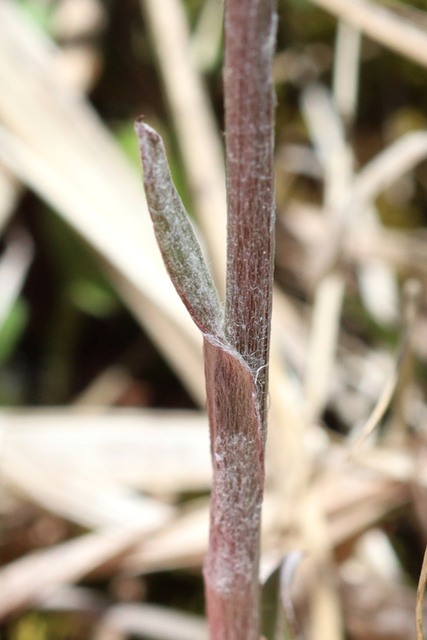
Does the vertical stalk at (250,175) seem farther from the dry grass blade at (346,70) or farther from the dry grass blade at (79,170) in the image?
the dry grass blade at (346,70)

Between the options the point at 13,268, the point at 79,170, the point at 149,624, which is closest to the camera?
the point at 149,624

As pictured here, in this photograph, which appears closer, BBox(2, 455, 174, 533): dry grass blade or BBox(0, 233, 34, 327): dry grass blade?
BBox(2, 455, 174, 533): dry grass blade

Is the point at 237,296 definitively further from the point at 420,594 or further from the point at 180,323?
the point at 180,323

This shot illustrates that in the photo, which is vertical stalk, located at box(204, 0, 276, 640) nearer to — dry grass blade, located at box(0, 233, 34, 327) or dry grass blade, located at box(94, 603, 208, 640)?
dry grass blade, located at box(94, 603, 208, 640)

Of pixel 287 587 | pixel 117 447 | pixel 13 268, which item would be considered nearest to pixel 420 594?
pixel 287 587

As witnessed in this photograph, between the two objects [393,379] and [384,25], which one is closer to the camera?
[393,379]

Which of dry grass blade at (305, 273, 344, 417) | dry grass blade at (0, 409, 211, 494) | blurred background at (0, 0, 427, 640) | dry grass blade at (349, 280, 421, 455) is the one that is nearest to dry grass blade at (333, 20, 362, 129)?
blurred background at (0, 0, 427, 640)

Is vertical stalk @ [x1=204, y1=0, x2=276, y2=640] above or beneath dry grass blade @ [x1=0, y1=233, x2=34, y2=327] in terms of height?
beneath

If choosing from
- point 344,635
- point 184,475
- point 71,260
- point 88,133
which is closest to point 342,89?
point 88,133
